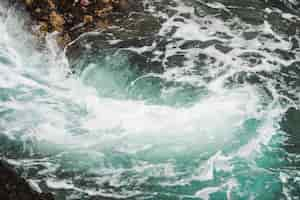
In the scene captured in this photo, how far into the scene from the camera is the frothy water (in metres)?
9.34

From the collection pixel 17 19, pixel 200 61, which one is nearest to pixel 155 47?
pixel 200 61

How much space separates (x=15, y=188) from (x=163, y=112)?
417 cm

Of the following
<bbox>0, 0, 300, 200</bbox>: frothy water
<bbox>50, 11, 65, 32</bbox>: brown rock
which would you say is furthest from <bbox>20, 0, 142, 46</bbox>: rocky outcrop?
<bbox>0, 0, 300, 200</bbox>: frothy water

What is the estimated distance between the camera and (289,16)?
559 inches

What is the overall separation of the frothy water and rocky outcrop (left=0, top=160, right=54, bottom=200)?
0.44 meters

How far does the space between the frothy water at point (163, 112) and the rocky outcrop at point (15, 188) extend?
444 mm

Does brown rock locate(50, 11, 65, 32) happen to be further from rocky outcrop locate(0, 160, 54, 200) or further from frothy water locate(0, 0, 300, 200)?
rocky outcrop locate(0, 160, 54, 200)

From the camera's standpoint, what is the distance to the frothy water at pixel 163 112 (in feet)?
Result: 30.6

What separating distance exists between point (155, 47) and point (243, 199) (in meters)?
5.16

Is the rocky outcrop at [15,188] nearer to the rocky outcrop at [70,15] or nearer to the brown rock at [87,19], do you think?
the rocky outcrop at [70,15]

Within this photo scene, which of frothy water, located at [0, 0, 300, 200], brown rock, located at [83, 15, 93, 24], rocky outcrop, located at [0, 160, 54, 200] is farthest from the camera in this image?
brown rock, located at [83, 15, 93, 24]

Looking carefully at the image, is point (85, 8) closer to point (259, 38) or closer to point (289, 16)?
point (259, 38)

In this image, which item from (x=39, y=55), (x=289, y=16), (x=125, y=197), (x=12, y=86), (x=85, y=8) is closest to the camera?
(x=125, y=197)

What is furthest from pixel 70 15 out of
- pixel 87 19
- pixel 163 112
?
pixel 163 112
